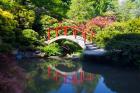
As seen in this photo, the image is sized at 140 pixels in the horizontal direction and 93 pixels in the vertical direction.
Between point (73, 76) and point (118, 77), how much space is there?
1868mm

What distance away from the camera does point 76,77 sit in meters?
14.8

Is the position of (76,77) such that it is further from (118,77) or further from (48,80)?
(118,77)

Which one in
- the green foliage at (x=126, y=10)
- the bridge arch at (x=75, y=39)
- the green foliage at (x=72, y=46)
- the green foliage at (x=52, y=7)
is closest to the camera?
the bridge arch at (x=75, y=39)

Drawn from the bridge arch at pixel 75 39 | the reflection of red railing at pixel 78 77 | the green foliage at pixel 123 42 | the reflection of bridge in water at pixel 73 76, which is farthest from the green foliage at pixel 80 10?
the reflection of red railing at pixel 78 77

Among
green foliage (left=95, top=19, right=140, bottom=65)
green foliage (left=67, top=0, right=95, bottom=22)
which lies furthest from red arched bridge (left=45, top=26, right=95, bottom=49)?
green foliage (left=67, top=0, right=95, bottom=22)

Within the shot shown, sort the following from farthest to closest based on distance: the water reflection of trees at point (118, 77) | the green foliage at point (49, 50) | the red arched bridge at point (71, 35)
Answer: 1. the green foliage at point (49, 50)
2. the red arched bridge at point (71, 35)
3. the water reflection of trees at point (118, 77)

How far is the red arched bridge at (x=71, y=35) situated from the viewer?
793 inches

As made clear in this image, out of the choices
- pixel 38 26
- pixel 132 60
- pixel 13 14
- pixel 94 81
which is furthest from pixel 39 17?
pixel 94 81

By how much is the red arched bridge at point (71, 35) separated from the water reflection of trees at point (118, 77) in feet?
8.08

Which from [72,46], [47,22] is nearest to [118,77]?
[72,46]

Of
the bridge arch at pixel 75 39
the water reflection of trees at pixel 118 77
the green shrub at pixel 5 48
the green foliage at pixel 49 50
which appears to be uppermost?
the bridge arch at pixel 75 39

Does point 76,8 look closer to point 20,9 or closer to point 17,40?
point 20,9

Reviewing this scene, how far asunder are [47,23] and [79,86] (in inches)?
406

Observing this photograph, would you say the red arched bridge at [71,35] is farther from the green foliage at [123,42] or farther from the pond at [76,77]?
the pond at [76,77]
